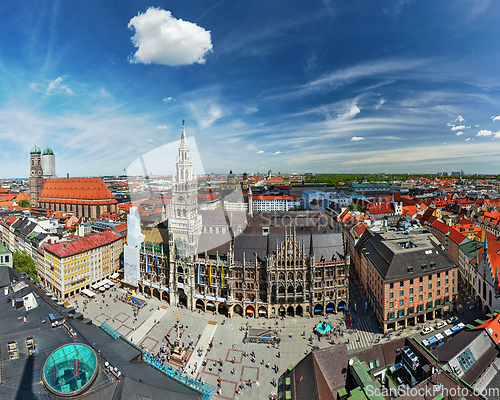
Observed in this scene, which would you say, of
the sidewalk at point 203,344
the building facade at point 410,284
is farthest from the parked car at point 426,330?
the sidewalk at point 203,344

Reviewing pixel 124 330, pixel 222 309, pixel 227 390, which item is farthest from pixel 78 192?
pixel 227 390

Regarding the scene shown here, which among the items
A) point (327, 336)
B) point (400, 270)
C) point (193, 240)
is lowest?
point (327, 336)

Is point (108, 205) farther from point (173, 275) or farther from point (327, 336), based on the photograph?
point (327, 336)

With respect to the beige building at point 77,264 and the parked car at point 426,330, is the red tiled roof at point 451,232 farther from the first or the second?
the beige building at point 77,264

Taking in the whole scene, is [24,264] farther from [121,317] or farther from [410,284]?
[410,284]

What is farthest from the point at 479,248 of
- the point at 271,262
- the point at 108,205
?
the point at 108,205

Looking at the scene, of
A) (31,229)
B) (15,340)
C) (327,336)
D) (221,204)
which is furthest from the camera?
(221,204)
